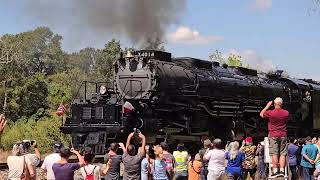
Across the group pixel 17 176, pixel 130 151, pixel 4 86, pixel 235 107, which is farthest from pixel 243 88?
pixel 4 86

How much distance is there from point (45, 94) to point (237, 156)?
4507 cm

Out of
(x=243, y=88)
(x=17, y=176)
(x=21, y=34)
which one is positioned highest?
(x=21, y=34)

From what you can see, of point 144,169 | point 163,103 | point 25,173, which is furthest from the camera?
point 163,103

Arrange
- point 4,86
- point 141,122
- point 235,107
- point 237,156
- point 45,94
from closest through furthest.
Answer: point 237,156 < point 141,122 < point 235,107 < point 4,86 < point 45,94

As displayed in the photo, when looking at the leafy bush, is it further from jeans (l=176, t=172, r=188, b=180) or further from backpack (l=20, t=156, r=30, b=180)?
backpack (l=20, t=156, r=30, b=180)

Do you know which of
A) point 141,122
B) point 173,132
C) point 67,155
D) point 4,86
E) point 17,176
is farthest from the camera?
point 4,86

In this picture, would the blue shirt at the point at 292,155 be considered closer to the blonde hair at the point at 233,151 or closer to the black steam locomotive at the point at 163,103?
the blonde hair at the point at 233,151

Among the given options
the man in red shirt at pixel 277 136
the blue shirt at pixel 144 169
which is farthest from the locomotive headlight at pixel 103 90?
the man in red shirt at pixel 277 136

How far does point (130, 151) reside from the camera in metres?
9.91

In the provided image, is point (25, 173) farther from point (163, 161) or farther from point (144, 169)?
point (163, 161)

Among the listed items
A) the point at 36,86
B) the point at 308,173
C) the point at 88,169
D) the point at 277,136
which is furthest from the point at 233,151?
the point at 36,86

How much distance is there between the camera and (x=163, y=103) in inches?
688

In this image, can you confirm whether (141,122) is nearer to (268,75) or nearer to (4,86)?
(268,75)

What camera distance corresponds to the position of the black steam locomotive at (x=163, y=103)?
1681cm
